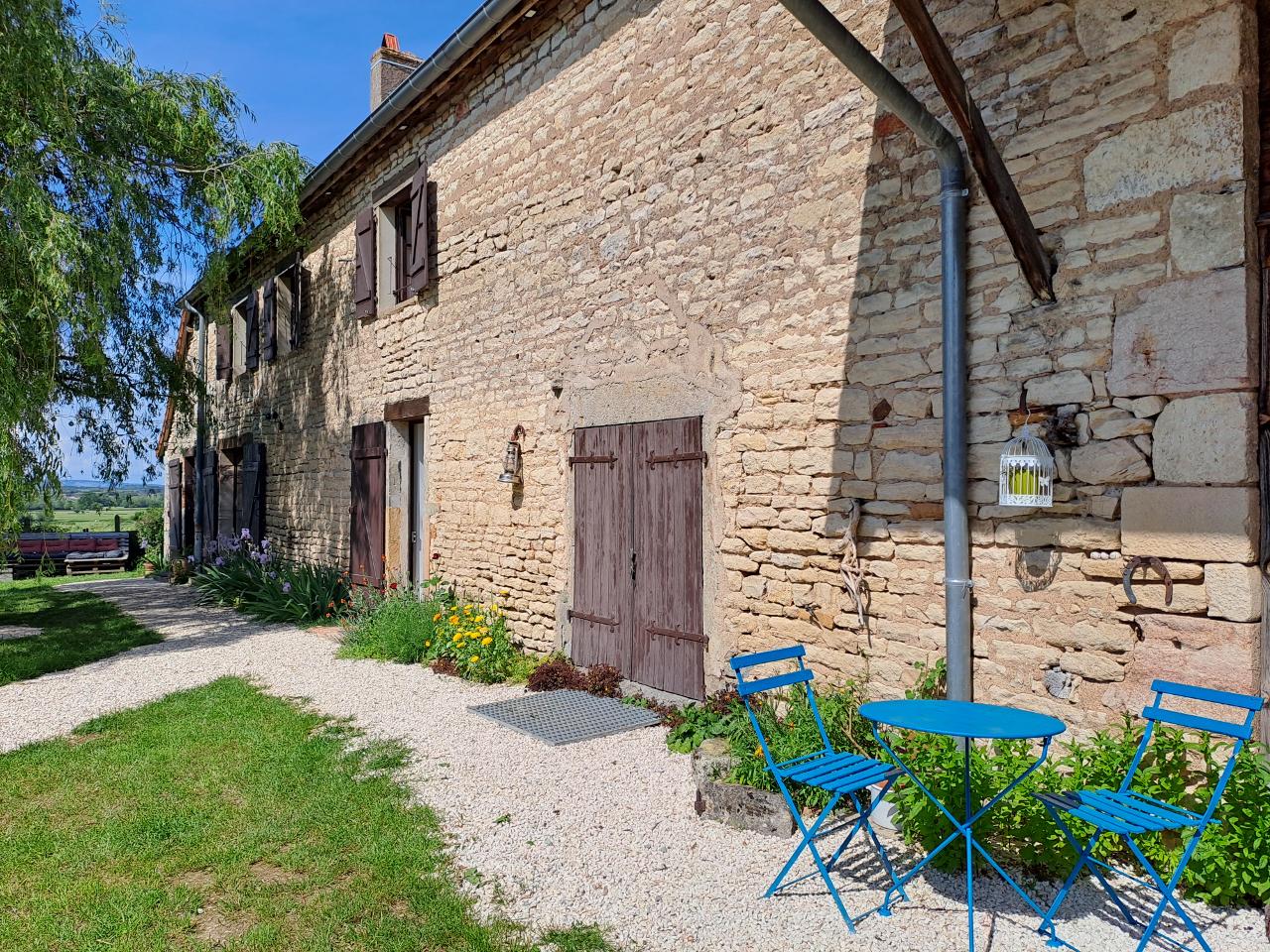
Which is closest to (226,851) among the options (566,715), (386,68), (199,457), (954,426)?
(566,715)

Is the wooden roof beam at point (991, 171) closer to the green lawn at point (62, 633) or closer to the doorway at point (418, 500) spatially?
the doorway at point (418, 500)

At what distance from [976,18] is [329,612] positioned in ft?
26.7

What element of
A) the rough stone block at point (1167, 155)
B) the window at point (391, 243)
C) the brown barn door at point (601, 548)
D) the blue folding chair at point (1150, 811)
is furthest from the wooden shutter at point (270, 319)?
the blue folding chair at point (1150, 811)

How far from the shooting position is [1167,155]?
10.5 feet

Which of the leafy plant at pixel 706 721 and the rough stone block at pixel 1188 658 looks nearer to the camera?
the rough stone block at pixel 1188 658

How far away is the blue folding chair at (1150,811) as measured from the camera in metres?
2.48

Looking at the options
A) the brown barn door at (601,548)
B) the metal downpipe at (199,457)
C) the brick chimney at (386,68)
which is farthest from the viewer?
the metal downpipe at (199,457)

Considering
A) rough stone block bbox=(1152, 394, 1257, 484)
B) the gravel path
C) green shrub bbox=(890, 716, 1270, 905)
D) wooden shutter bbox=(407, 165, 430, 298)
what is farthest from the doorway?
rough stone block bbox=(1152, 394, 1257, 484)

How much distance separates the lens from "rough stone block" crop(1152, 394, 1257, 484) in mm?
3023

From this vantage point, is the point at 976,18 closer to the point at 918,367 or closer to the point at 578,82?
the point at 918,367

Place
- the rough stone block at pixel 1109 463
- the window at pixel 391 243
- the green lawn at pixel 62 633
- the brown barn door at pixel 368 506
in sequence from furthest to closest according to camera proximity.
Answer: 1. the window at pixel 391 243
2. the brown barn door at pixel 368 506
3. the green lawn at pixel 62 633
4. the rough stone block at pixel 1109 463

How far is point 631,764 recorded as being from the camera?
14.5ft

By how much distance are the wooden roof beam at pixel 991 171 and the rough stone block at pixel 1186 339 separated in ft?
1.26

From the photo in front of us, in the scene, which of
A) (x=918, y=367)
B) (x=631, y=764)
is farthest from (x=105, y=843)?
(x=918, y=367)
